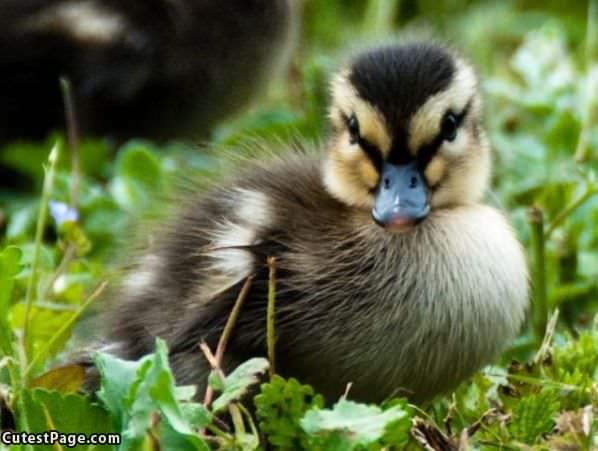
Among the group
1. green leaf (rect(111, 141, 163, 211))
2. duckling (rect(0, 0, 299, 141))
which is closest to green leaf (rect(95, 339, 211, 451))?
green leaf (rect(111, 141, 163, 211))

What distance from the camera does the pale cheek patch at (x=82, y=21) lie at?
3.90 m

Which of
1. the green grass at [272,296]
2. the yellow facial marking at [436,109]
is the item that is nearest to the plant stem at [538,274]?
the green grass at [272,296]

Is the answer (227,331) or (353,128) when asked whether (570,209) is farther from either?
(227,331)

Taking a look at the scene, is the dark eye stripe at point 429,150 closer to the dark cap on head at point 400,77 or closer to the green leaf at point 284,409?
the dark cap on head at point 400,77

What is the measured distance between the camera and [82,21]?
12.8 feet

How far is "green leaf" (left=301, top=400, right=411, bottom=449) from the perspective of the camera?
1.94m

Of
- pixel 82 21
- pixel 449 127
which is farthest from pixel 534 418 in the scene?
pixel 82 21

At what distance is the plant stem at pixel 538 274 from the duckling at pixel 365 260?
0.31m

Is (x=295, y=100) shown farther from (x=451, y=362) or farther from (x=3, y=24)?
(x=451, y=362)

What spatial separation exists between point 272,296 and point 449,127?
1.35 ft

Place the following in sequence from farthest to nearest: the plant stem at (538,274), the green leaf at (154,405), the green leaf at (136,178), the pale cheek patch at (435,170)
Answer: the green leaf at (136,178) < the plant stem at (538,274) < the pale cheek patch at (435,170) < the green leaf at (154,405)

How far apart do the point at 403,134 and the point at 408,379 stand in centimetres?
34

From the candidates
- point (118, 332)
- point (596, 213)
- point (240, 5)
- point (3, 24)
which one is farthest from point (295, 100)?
point (118, 332)

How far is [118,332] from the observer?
2.43 m
